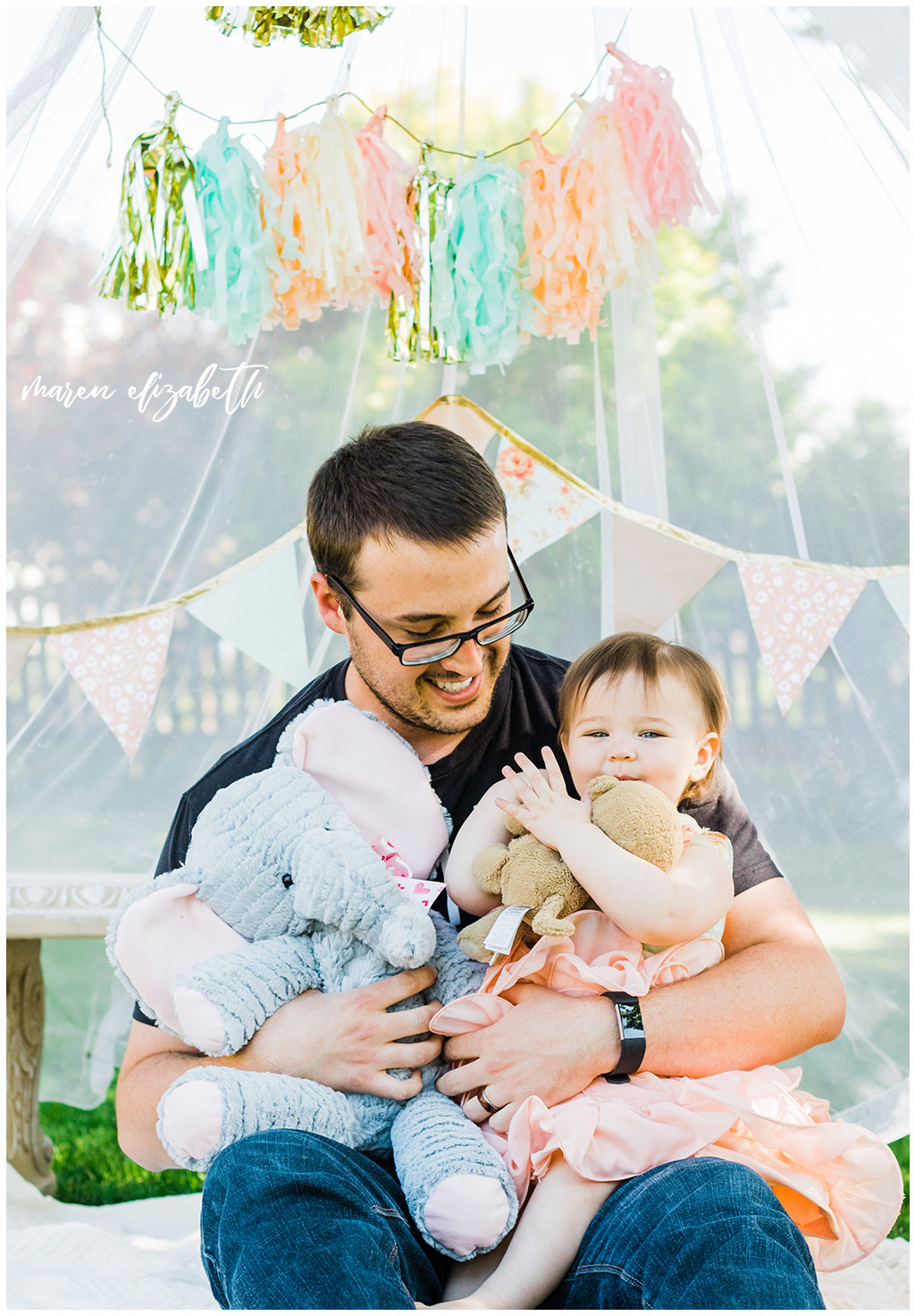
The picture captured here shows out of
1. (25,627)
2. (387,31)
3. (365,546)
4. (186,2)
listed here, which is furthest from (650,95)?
(25,627)

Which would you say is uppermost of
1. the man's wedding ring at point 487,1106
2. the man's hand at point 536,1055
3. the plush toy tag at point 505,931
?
the plush toy tag at point 505,931

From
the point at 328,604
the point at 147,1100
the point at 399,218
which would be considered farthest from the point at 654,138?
the point at 147,1100

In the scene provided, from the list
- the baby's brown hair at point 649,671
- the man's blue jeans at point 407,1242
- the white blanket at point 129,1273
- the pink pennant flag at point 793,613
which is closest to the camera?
the man's blue jeans at point 407,1242

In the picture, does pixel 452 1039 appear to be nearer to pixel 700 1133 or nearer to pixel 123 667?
pixel 700 1133

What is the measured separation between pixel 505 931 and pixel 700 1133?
1.04 ft

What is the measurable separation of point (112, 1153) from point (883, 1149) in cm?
219

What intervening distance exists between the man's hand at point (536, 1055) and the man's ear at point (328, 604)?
65 cm

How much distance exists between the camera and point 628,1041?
1.28 meters

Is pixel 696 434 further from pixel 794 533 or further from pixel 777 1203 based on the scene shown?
pixel 777 1203

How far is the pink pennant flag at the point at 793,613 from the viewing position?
241 centimetres

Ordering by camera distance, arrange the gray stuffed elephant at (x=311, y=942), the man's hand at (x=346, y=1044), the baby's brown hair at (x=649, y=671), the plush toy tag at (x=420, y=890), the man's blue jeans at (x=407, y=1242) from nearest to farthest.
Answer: the man's blue jeans at (x=407, y=1242) < the gray stuffed elephant at (x=311, y=942) < the man's hand at (x=346, y=1044) < the plush toy tag at (x=420, y=890) < the baby's brown hair at (x=649, y=671)

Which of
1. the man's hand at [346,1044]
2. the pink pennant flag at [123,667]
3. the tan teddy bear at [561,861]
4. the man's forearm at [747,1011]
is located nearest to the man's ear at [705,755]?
the tan teddy bear at [561,861]

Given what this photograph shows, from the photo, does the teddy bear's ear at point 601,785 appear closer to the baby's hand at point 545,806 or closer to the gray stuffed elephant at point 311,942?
the baby's hand at point 545,806

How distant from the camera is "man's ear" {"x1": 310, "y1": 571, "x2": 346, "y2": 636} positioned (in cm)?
163
